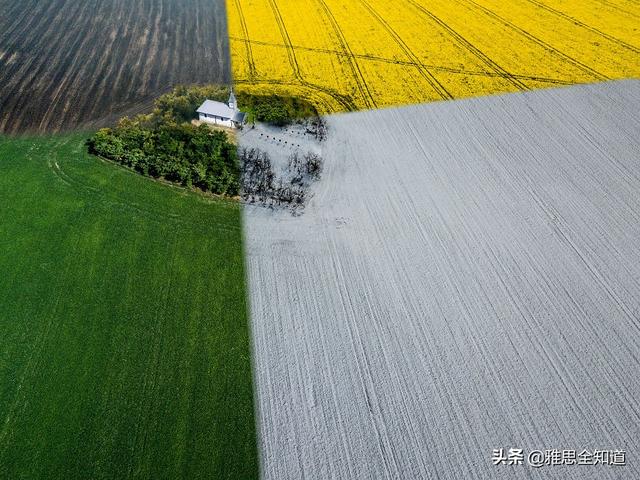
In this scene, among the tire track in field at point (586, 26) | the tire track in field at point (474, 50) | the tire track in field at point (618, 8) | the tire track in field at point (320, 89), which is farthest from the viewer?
the tire track in field at point (618, 8)

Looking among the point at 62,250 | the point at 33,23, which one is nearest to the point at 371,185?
the point at 62,250

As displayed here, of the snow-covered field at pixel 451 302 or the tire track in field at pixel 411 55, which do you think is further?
the tire track in field at pixel 411 55

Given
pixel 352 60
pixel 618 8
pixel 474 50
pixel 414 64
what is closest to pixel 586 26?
pixel 618 8

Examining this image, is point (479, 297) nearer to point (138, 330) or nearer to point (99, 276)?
point (138, 330)

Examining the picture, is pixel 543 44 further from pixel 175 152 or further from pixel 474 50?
pixel 175 152

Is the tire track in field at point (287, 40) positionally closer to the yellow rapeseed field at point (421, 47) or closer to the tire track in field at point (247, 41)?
the yellow rapeseed field at point (421, 47)

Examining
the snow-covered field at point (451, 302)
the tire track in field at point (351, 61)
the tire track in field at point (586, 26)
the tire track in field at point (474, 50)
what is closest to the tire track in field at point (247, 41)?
the tire track in field at point (351, 61)
